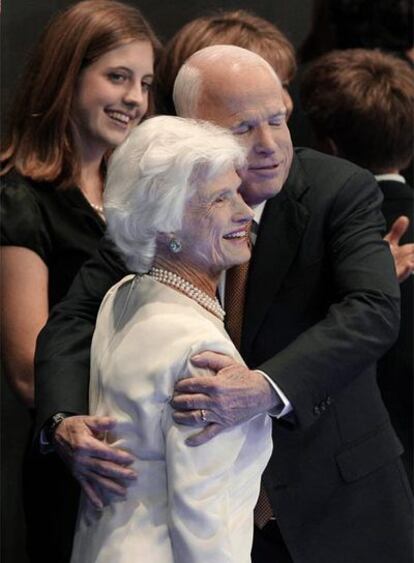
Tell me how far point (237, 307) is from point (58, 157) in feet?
2.65

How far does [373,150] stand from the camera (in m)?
3.36

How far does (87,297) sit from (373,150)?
1045 millimetres

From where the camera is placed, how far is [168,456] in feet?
7.25

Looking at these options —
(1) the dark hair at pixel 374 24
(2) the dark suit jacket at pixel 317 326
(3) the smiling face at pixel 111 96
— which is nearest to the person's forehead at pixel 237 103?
(2) the dark suit jacket at pixel 317 326

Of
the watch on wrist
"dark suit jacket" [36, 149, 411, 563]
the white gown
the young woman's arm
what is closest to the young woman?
the young woman's arm

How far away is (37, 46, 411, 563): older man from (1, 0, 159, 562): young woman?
0.44m

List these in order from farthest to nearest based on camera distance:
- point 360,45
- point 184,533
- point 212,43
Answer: point 360,45 → point 212,43 → point 184,533

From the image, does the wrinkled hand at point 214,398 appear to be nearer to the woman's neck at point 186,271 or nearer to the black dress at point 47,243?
the woman's neck at point 186,271

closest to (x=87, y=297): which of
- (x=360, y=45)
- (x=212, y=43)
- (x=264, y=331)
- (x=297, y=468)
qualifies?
(x=264, y=331)

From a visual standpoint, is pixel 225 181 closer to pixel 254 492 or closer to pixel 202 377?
pixel 202 377

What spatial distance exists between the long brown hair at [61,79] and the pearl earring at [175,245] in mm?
891

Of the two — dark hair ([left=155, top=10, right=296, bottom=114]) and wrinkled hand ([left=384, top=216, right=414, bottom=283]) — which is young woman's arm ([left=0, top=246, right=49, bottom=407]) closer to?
dark hair ([left=155, top=10, right=296, bottom=114])

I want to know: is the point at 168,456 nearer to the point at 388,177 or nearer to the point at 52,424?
the point at 52,424

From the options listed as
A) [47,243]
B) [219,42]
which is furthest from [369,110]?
[47,243]
